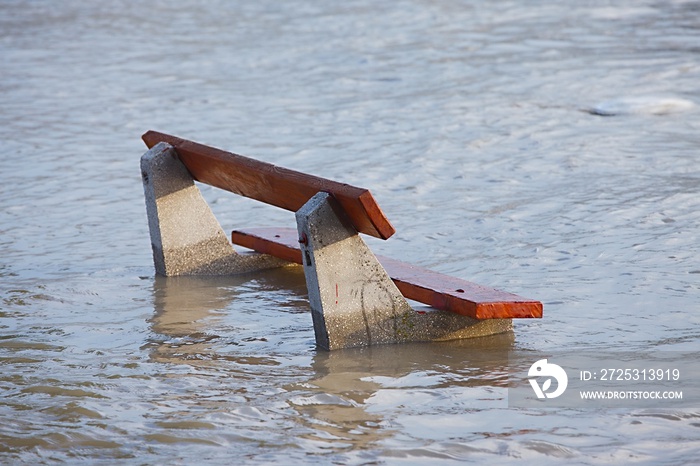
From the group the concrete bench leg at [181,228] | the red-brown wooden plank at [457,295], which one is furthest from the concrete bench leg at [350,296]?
the concrete bench leg at [181,228]

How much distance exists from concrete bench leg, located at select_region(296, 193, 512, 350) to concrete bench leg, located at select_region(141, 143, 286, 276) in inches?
60.7

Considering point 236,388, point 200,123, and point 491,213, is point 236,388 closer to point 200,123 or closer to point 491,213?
point 491,213

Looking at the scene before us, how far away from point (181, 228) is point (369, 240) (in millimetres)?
1431

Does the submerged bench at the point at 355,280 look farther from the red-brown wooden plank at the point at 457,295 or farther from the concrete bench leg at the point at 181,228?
the concrete bench leg at the point at 181,228

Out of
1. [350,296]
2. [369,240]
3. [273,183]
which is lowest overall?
[350,296]

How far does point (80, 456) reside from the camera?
11.7 ft

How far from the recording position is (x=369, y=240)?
693cm

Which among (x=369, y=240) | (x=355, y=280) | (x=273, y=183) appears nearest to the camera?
Result: (x=355, y=280)

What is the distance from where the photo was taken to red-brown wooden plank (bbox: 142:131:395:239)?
4.32 m

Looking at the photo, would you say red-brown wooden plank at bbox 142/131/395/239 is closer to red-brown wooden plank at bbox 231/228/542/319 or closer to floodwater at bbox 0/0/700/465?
red-brown wooden plank at bbox 231/228/542/319

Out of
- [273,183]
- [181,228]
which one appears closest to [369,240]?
[181,228]

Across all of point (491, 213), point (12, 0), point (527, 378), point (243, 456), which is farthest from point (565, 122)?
point (12, 0)

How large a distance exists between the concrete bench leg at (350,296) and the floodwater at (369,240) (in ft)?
0.44

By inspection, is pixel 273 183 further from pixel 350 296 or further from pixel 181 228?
pixel 181 228
